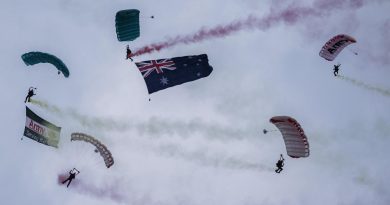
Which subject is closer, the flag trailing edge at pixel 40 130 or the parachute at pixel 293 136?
the parachute at pixel 293 136

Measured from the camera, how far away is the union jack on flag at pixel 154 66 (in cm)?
3859

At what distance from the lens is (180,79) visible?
127 ft

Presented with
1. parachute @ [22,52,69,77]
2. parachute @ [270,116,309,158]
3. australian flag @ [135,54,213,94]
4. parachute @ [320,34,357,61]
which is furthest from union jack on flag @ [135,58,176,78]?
parachute @ [320,34,357,61]

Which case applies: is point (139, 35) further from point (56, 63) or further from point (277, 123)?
point (277, 123)

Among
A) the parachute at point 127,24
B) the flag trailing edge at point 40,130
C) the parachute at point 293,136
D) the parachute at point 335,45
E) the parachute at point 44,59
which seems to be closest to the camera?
the parachute at point 293,136

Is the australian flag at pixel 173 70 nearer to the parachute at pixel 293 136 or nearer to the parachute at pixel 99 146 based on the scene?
the parachute at pixel 99 146

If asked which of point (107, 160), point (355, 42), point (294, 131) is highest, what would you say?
→ point (355, 42)

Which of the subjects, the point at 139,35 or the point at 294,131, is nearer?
the point at 294,131

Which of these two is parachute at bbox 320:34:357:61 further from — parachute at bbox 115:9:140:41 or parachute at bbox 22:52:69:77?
parachute at bbox 22:52:69:77

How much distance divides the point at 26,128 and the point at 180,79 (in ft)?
42.7

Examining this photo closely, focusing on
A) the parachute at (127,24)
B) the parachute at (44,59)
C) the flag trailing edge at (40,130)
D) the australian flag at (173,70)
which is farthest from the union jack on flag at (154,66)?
the flag trailing edge at (40,130)

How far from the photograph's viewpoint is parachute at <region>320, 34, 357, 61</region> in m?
40.5

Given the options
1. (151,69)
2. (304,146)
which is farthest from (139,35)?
(304,146)

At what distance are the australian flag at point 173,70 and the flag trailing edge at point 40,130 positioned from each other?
9655 mm
